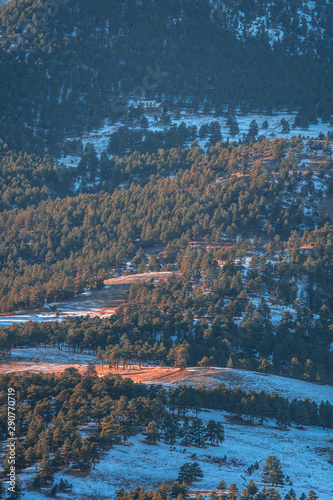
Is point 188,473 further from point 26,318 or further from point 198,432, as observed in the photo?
point 26,318

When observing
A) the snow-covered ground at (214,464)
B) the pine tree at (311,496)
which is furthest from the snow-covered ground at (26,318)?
the pine tree at (311,496)

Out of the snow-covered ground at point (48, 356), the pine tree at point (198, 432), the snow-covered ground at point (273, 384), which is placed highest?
the snow-covered ground at point (48, 356)

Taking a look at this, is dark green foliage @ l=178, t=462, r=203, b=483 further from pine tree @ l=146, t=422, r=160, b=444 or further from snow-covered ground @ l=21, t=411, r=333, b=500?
pine tree @ l=146, t=422, r=160, b=444

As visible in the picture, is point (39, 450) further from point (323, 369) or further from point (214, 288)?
point (214, 288)

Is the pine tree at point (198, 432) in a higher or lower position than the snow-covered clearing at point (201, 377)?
lower

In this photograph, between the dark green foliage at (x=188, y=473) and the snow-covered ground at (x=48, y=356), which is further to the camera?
the snow-covered ground at (x=48, y=356)

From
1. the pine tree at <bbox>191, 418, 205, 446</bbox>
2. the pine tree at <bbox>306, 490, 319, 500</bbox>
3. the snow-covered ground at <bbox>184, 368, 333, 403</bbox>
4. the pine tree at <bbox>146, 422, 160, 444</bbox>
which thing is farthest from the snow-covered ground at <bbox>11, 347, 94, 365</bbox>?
the pine tree at <bbox>306, 490, 319, 500</bbox>

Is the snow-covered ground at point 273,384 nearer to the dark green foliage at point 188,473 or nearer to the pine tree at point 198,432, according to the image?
the pine tree at point 198,432

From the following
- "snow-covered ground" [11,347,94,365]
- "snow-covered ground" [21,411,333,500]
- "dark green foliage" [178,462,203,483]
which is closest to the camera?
"snow-covered ground" [21,411,333,500]

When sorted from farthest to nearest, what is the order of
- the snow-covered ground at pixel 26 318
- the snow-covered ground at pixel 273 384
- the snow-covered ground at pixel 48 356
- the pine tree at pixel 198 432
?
the snow-covered ground at pixel 26 318 → the snow-covered ground at pixel 48 356 → the snow-covered ground at pixel 273 384 → the pine tree at pixel 198 432
